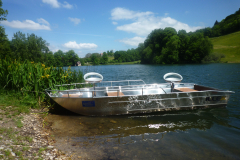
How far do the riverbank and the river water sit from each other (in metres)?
0.34

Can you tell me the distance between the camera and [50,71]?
7.95 meters

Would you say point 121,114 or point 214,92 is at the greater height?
point 214,92

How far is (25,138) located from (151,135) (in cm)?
389

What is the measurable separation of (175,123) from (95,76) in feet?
14.6

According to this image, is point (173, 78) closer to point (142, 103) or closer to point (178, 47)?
point (142, 103)

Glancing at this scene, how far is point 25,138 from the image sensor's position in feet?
12.9

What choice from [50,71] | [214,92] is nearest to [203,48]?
[214,92]

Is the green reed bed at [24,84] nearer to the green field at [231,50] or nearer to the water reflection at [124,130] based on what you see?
the water reflection at [124,130]

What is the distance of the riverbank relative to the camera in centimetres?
316

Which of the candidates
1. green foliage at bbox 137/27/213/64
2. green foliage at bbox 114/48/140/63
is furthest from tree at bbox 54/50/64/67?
green foliage at bbox 114/48/140/63

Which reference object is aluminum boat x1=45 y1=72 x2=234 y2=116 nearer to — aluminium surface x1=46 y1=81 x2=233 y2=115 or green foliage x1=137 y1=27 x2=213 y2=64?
aluminium surface x1=46 y1=81 x2=233 y2=115

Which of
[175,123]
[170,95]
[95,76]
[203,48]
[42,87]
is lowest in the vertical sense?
[175,123]

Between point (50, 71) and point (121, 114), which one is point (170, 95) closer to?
point (121, 114)

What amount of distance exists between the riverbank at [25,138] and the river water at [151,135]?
0.34 m
